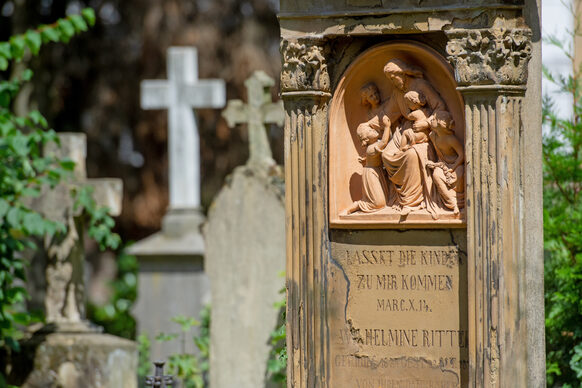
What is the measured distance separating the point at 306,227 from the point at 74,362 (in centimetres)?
317

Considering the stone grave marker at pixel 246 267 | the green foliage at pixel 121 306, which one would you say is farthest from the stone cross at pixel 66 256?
the green foliage at pixel 121 306

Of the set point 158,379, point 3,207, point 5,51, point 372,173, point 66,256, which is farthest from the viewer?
point 66,256

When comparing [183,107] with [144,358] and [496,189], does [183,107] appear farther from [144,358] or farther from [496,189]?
[496,189]

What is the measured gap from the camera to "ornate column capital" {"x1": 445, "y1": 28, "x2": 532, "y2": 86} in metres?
5.65

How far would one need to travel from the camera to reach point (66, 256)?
347 inches

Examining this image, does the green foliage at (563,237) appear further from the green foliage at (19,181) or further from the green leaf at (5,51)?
the green leaf at (5,51)

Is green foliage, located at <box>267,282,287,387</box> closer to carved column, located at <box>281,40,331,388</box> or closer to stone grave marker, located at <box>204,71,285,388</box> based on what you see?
stone grave marker, located at <box>204,71,285,388</box>

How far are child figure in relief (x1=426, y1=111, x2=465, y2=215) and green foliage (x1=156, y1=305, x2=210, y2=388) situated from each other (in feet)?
12.7

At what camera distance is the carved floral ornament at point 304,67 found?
19.7 ft

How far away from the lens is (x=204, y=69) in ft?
50.7

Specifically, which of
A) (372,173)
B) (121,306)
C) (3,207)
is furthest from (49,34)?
(121,306)

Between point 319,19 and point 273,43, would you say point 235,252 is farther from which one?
point 273,43

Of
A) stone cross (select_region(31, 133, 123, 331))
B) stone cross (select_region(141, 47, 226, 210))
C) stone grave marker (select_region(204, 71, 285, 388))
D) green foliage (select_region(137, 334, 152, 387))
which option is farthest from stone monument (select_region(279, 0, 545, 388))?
stone cross (select_region(141, 47, 226, 210))

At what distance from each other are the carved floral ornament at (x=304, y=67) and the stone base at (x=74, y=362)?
10.8 ft
